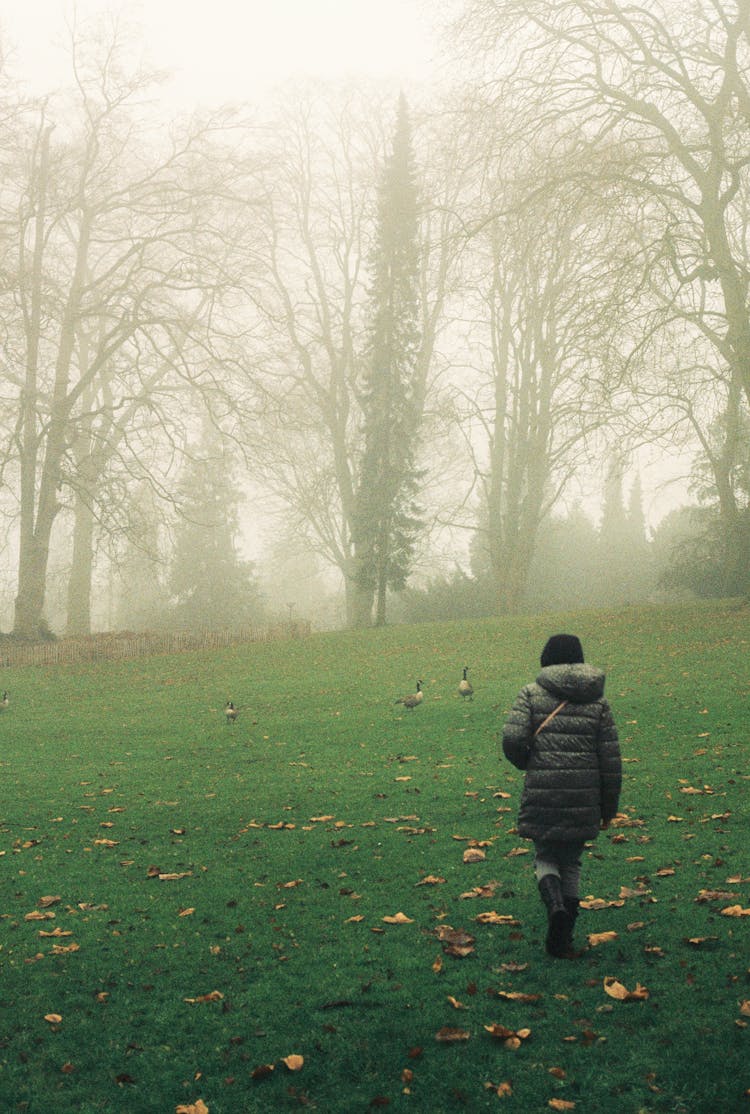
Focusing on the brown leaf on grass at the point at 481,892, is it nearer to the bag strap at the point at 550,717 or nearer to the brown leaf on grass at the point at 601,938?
the brown leaf on grass at the point at 601,938

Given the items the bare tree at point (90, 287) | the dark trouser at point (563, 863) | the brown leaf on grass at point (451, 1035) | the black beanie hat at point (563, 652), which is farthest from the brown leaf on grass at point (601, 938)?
the bare tree at point (90, 287)

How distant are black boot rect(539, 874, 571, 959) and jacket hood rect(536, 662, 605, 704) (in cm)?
112

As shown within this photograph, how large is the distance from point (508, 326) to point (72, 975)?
3452 centimetres

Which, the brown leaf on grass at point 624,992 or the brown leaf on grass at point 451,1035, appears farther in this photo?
the brown leaf on grass at point 624,992

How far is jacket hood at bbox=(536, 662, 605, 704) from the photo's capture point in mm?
6086

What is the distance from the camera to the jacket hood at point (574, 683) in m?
6.09

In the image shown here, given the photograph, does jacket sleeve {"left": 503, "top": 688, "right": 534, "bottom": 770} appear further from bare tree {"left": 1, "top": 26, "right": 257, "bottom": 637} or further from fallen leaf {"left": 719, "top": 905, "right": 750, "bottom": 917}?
bare tree {"left": 1, "top": 26, "right": 257, "bottom": 637}

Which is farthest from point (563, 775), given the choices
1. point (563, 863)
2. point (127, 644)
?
point (127, 644)

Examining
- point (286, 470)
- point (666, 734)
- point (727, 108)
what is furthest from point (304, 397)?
point (666, 734)

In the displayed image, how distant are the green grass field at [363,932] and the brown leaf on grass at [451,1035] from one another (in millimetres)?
16

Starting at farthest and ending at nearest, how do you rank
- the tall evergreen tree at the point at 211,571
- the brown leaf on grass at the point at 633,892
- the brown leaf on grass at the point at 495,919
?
the tall evergreen tree at the point at 211,571, the brown leaf on grass at the point at 633,892, the brown leaf on grass at the point at 495,919

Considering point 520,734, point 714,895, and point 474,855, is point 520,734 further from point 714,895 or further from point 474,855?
point 474,855

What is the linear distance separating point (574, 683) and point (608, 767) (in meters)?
0.57

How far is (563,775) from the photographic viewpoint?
239 inches
